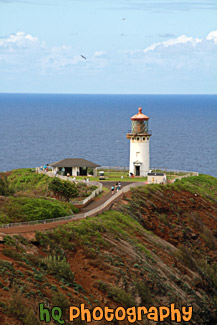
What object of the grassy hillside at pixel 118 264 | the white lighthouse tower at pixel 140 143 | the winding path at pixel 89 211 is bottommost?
the grassy hillside at pixel 118 264

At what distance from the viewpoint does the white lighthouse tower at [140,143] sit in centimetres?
6862

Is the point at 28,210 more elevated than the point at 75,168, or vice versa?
the point at 75,168

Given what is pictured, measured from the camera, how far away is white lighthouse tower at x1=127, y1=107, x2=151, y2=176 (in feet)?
225

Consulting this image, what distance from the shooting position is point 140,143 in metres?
68.8

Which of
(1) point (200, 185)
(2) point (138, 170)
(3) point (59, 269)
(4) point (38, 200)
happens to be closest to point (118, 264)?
(3) point (59, 269)

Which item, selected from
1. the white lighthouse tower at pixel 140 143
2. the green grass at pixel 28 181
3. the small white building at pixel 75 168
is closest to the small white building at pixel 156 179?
the white lighthouse tower at pixel 140 143

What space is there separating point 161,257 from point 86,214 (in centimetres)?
623

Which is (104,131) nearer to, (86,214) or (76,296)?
(86,214)

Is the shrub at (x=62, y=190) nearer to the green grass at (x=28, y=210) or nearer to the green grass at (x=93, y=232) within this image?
the green grass at (x=93, y=232)

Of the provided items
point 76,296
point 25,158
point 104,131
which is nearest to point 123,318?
point 76,296

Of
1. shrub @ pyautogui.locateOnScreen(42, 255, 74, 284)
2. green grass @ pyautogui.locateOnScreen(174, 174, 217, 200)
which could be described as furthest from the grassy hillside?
green grass @ pyautogui.locateOnScreen(174, 174, 217, 200)

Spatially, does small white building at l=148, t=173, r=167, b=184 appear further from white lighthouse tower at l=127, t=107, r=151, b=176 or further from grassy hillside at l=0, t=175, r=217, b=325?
grassy hillside at l=0, t=175, r=217, b=325

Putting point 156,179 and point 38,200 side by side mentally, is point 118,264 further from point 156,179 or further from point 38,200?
point 156,179

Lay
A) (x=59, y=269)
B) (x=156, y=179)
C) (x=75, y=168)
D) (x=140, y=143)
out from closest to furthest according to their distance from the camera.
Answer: (x=59, y=269), (x=156, y=179), (x=75, y=168), (x=140, y=143)
